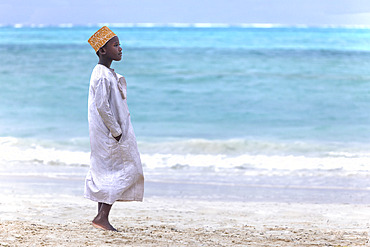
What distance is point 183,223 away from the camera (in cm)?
476

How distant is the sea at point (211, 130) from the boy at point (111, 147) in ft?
7.93

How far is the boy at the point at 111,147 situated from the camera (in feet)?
12.8

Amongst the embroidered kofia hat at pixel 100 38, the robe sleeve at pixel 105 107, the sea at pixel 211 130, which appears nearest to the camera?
the robe sleeve at pixel 105 107

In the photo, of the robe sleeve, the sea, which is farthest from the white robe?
the sea

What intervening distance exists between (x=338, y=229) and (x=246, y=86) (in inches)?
628

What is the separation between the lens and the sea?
23.4 feet

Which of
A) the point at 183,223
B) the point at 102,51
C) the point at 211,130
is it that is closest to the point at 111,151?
the point at 102,51

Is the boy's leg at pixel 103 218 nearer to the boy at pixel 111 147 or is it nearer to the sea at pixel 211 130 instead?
the boy at pixel 111 147

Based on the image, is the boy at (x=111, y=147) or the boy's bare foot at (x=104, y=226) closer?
the boy at (x=111, y=147)

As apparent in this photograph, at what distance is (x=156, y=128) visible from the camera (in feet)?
42.1

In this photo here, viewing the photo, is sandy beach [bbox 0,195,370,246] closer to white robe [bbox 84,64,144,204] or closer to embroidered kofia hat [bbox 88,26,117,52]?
white robe [bbox 84,64,144,204]

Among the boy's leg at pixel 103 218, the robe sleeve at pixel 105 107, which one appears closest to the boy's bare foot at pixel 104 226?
the boy's leg at pixel 103 218

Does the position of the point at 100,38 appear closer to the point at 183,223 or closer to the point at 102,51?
the point at 102,51

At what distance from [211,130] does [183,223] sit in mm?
8059
